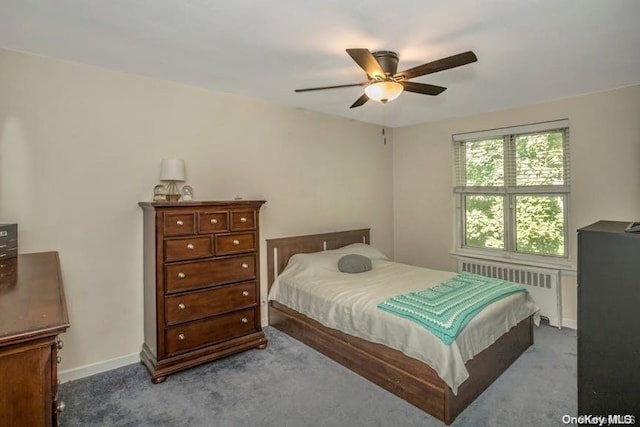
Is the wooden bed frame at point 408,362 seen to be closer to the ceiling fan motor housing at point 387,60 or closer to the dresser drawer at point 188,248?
the dresser drawer at point 188,248

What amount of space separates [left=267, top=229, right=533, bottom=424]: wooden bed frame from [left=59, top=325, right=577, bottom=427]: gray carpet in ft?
0.22

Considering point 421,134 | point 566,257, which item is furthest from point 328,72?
point 566,257

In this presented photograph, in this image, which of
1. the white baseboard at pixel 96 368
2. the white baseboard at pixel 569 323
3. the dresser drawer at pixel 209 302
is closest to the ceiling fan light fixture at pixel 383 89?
the dresser drawer at pixel 209 302

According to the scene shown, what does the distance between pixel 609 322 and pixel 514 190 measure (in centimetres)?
303

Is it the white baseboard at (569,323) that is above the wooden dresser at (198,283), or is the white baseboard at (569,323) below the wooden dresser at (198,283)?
below

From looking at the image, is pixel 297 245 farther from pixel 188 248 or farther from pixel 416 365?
pixel 416 365

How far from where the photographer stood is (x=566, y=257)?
376cm

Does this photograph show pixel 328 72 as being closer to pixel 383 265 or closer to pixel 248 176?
pixel 248 176

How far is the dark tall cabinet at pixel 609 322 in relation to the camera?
4.41 ft

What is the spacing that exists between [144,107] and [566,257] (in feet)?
14.9

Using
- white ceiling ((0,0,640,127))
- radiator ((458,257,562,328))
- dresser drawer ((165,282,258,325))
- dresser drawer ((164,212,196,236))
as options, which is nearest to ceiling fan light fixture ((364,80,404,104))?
white ceiling ((0,0,640,127))

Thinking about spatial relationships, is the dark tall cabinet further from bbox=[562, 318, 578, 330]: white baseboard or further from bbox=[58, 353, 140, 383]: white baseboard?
bbox=[58, 353, 140, 383]: white baseboard

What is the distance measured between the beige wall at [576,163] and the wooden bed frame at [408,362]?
1.46 meters

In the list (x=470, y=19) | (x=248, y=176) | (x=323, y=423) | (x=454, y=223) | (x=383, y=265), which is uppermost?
(x=470, y=19)
